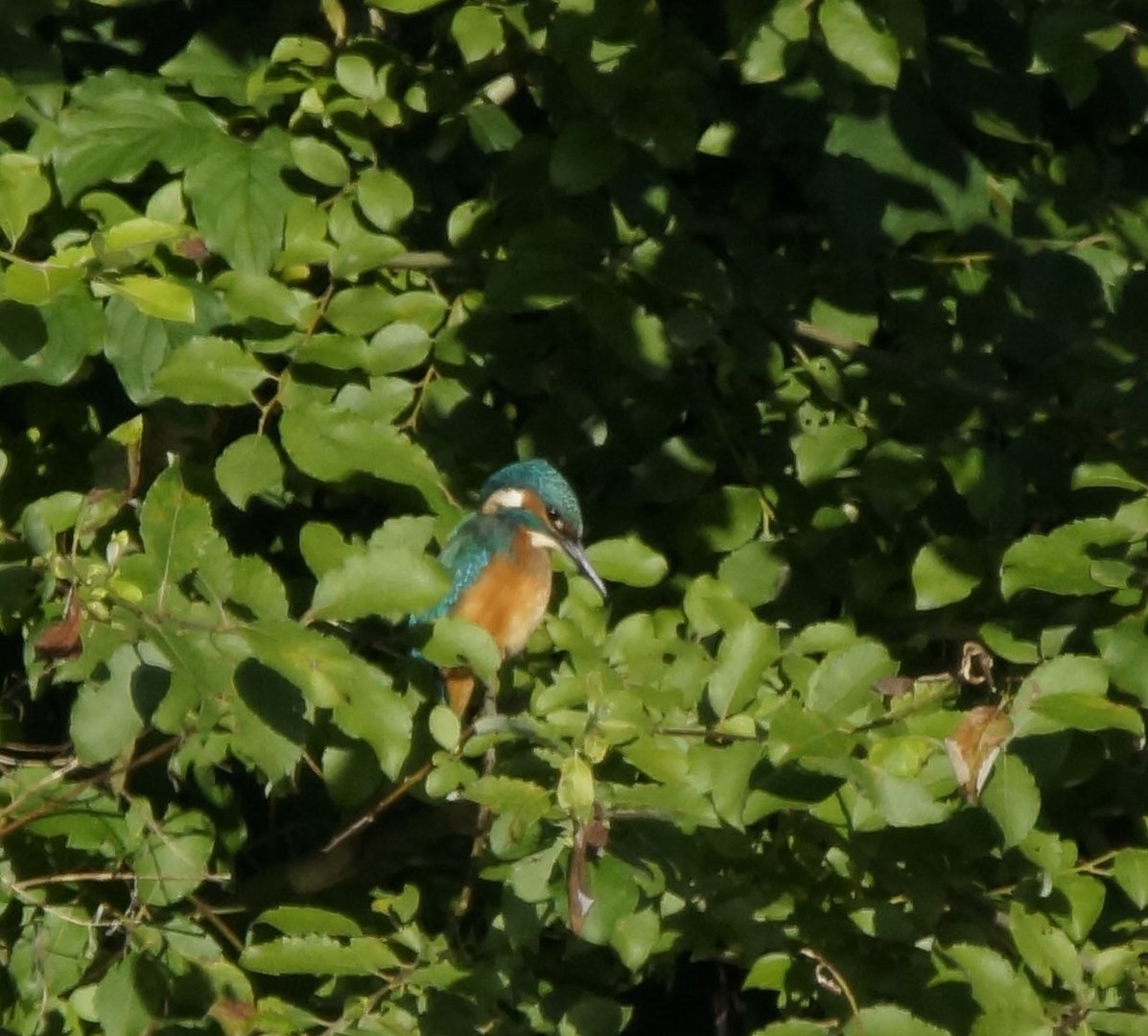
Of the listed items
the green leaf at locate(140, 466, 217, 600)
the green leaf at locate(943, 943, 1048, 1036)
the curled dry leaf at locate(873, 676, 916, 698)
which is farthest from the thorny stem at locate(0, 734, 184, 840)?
the green leaf at locate(943, 943, 1048, 1036)

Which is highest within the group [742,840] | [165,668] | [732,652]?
[165,668]

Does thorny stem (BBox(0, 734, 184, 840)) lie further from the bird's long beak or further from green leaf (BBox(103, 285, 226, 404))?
the bird's long beak

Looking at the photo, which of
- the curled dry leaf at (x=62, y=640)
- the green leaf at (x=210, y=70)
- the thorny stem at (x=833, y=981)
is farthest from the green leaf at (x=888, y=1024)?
the green leaf at (x=210, y=70)

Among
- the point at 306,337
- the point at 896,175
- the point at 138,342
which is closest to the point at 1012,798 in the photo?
the point at 896,175

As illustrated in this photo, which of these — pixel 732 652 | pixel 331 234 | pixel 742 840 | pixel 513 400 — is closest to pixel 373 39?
pixel 331 234

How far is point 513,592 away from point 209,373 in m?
0.98

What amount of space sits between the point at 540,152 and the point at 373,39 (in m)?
0.27

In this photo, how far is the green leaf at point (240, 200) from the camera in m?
2.23

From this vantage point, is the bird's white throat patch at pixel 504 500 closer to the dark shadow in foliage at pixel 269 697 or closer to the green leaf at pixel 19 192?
the green leaf at pixel 19 192

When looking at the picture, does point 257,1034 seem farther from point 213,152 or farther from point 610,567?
point 213,152

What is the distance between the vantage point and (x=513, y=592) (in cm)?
297

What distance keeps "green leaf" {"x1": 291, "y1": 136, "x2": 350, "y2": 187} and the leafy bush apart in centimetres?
1

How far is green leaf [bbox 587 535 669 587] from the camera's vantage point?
7.47ft

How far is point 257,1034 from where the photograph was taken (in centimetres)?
232
